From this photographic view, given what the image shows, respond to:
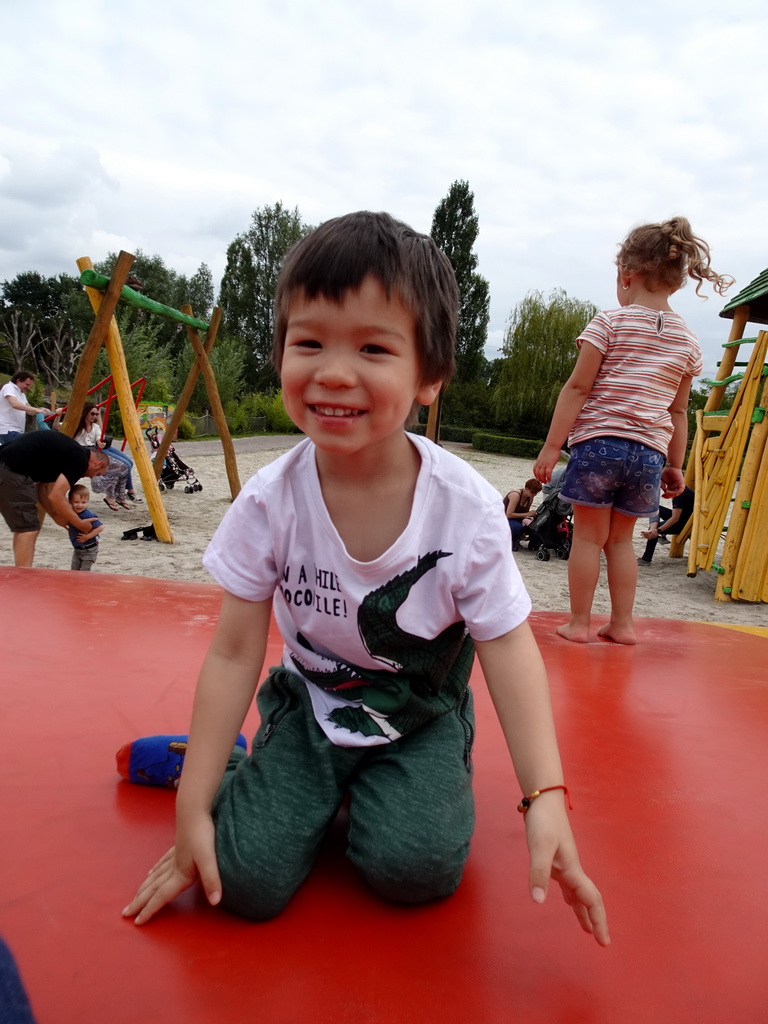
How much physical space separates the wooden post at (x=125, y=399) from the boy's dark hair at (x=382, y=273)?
4.12 m

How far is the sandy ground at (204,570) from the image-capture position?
14.2 feet

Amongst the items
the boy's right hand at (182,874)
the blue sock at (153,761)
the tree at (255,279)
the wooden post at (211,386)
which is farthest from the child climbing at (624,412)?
the tree at (255,279)

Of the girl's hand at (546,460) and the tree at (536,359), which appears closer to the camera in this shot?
the girl's hand at (546,460)

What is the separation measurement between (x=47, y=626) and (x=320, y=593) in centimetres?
98

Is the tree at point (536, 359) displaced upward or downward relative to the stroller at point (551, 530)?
upward

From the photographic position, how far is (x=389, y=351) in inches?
31.6

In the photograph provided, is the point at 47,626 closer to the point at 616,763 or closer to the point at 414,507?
the point at 414,507

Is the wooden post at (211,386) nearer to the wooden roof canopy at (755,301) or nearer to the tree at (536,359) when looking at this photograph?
the wooden roof canopy at (755,301)

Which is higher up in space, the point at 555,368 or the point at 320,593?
the point at 555,368

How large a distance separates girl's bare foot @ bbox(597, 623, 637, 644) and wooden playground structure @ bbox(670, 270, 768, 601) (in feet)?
8.90

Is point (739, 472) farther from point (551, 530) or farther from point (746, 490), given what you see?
point (551, 530)

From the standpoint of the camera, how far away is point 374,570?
86cm

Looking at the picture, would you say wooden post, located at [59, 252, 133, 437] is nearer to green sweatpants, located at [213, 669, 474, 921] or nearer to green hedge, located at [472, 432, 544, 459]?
green sweatpants, located at [213, 669, 474, 921]

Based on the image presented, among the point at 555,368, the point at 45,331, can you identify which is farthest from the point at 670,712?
the point at 45,331
